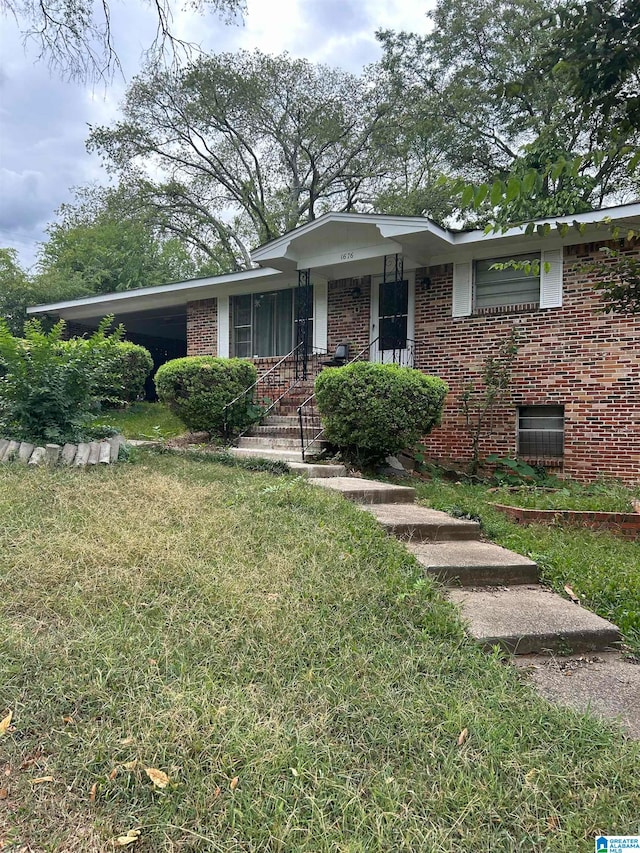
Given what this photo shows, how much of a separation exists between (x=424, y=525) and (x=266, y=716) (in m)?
2.44

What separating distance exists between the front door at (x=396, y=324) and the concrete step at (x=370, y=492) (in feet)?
12.2

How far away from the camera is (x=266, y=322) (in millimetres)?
10594

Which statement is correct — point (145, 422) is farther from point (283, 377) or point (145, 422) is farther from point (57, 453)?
point (57, 453)

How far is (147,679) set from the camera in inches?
79.0

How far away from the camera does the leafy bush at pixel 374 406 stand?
6223 millimetres

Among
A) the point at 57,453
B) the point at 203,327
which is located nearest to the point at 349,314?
the point at 203,327

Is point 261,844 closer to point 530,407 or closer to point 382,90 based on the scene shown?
point 530,407

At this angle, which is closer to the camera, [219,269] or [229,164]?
[229,164]

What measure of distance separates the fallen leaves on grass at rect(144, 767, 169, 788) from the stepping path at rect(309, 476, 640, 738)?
5.17 feet

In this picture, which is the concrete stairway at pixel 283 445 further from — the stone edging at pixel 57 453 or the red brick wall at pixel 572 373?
the red brick wall at pixel 572 373

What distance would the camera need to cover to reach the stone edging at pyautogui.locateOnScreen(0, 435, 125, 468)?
5109 mm

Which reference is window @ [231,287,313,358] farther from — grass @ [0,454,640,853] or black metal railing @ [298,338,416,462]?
grass @ [0,454,640,853]

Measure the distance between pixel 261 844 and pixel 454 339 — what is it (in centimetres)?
767

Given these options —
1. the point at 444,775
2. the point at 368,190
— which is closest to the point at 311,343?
Answer: the point at 444,775
